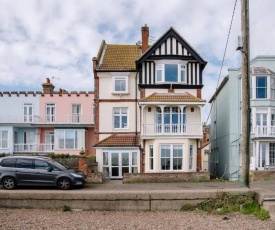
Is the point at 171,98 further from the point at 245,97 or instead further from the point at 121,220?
the point at 121,220

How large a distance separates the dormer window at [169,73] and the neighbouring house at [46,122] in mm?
10364

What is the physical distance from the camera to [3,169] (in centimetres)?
1584

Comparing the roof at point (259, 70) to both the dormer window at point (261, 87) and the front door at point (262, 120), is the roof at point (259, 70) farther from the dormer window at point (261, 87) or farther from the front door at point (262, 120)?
the front door at point (262, 120)

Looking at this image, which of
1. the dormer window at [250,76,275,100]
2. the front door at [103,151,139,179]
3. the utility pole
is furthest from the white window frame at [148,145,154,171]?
the utility pole

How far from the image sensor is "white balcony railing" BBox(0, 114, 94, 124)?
3198 centimetres

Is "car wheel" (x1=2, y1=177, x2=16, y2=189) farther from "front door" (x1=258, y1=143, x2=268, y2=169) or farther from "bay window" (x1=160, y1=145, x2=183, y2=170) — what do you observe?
"front door" (x1=258, y1=143, x2=268, y2=169)

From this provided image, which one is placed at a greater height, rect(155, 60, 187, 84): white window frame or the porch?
rect(155, 60, 187, 84): white window frame

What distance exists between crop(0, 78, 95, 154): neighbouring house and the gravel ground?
21.6 meters

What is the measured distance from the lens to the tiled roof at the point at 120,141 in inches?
928

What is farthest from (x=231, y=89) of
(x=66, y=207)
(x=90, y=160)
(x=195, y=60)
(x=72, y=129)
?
(x=66, y=207)

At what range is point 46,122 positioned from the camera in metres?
32.0

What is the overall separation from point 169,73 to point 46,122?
47.9 ft

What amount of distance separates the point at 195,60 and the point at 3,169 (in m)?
16.0

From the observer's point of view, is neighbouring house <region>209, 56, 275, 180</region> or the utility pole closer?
the utility pole
